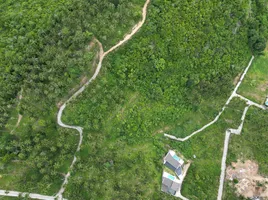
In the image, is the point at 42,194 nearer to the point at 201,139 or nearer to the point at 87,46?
the point at 87,46

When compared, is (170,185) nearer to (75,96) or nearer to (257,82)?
(75,96)

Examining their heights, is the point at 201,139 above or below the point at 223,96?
below

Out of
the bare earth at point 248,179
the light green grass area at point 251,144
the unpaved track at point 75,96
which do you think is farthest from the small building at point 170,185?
the unpaved track at point 75,96

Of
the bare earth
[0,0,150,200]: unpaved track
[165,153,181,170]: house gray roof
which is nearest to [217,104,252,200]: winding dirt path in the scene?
the bare earth

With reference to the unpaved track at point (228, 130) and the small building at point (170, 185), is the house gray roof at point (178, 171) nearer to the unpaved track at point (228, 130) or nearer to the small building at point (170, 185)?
the small building at point (170, 185)

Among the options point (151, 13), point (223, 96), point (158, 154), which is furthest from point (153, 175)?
point (151, 13)

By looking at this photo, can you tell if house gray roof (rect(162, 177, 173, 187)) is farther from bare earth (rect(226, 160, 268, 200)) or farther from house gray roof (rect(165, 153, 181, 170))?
bare earth (rect(226, 160, 268, 200))
